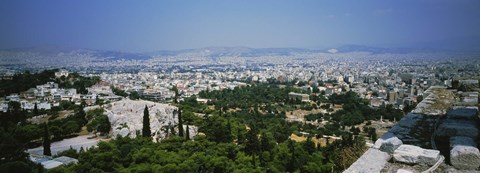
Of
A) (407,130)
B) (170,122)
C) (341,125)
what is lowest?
(341,125)

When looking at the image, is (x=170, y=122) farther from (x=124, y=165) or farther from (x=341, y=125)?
(x=341, y=125)

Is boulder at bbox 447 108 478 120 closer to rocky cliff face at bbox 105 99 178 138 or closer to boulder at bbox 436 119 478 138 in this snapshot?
boulder at bbox 436 119 478 138

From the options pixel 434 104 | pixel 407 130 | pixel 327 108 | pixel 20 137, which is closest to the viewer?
pixel 407 130

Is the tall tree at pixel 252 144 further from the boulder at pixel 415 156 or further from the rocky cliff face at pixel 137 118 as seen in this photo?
the boulder at pixel 415 156

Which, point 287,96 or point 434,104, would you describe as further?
point 287,96

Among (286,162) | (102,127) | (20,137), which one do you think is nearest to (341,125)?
(286,162)

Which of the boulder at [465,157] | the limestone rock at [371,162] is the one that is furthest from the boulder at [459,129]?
the limestone rock at [371,162]

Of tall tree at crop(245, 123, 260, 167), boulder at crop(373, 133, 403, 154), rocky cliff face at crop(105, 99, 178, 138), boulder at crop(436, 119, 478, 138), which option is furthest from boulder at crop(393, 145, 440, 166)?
rocky cliff face at crop(105, 99, 178, 138)

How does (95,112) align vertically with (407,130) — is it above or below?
below

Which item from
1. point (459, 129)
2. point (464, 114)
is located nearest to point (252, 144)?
point (464, 114)
